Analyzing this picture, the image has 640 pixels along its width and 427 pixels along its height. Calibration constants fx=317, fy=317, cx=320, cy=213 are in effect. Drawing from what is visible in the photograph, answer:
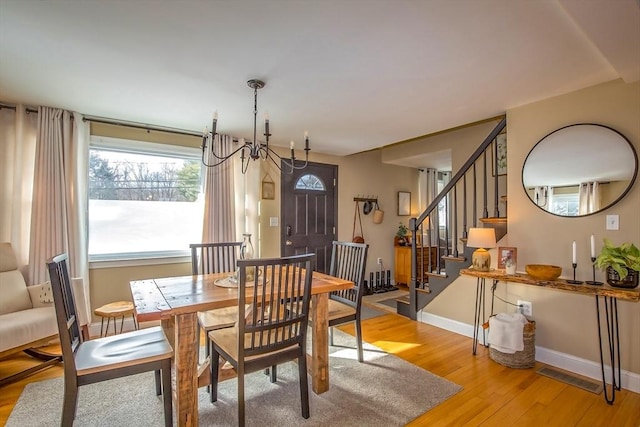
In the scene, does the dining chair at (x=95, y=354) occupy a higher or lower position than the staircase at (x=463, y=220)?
lower

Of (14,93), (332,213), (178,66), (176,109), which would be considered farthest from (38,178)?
(332,213)

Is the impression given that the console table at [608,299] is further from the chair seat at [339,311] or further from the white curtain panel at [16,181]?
the white curtain panel at [16,181]

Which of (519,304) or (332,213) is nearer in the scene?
(519,304)

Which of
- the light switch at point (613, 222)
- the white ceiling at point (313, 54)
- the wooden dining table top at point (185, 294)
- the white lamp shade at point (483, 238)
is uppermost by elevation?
the white ceiling at point (313, 54)

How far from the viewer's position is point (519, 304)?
2.87 m

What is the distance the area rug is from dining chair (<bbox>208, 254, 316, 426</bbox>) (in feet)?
0.61

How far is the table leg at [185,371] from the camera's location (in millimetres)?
1713

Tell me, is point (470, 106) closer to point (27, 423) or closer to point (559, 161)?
point (559, 161)

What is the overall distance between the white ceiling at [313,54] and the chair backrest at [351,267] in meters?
1.28

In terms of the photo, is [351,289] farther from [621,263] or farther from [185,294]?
[621,263]

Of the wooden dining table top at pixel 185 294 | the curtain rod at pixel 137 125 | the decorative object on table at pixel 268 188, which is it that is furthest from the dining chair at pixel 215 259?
the curtain rod at pixel 137 125

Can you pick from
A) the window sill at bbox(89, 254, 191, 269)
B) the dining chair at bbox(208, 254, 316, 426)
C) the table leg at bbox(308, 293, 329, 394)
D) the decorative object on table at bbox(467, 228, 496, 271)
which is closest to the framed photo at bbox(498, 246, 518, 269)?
the decorative object on table at bbox(467, 228, 496, 271)

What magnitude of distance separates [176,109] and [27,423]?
250 centimetres

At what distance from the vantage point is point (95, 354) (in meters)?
1.75
